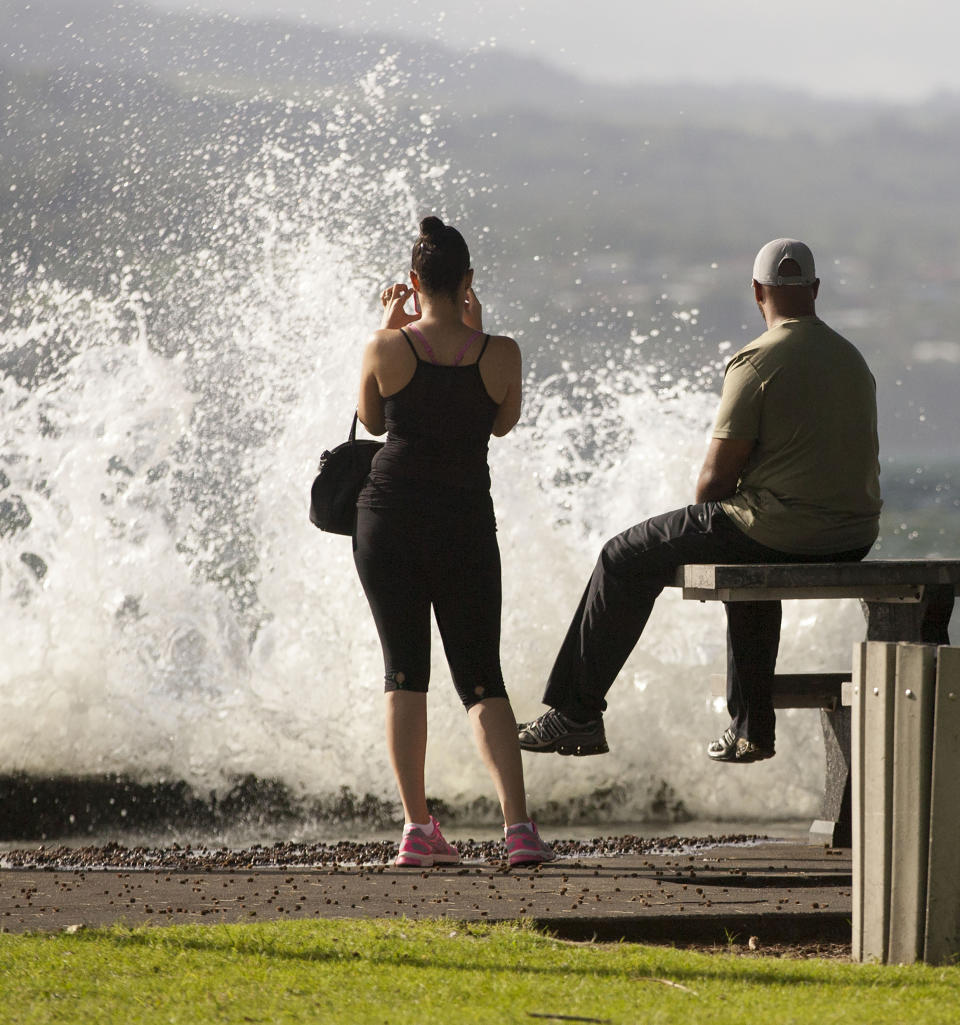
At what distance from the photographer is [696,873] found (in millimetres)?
5270

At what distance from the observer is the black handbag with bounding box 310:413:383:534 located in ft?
17.6

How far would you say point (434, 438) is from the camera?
17.1ft

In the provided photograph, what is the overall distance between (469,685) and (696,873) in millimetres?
992

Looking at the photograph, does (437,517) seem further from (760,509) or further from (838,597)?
(838,597)

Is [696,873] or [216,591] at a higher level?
[216,591]

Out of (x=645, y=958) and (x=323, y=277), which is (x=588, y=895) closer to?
(x=645, y=958)

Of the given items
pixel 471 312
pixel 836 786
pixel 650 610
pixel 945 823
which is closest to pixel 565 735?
pixel 650 610

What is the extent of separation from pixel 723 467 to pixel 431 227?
1.27 m

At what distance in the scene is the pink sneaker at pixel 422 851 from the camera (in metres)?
5.35

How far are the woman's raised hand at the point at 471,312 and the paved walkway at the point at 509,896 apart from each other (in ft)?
6.07

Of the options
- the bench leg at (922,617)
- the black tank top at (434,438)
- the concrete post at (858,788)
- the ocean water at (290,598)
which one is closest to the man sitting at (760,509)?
the bench leg at (922,617)

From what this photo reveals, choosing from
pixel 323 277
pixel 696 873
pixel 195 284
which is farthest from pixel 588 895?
pixel 195 284

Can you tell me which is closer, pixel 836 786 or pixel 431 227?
pixel 431 227

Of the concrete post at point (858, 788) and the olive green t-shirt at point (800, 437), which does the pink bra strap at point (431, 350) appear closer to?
the olive green t-shirt at point (800, 437)
